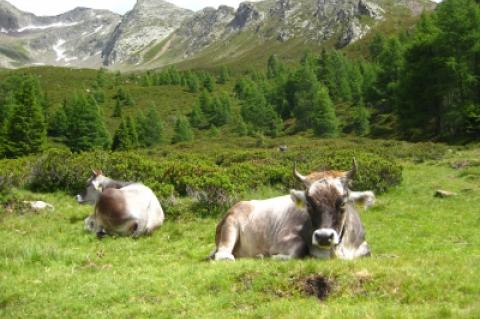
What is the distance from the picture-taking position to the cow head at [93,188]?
649 inches

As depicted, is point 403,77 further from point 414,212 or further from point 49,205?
point 49,205

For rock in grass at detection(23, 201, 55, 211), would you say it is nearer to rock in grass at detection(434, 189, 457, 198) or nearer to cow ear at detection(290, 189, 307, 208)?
cow ear at detection(290, 189, 307, 208)

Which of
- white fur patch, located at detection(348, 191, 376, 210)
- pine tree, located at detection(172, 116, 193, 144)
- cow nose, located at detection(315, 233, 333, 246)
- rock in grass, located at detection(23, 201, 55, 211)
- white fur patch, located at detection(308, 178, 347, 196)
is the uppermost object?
white fur patch, located at detection(308, 178, 347, 196)

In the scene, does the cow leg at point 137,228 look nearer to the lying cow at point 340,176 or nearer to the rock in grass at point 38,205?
the rock in grass at point 38,205

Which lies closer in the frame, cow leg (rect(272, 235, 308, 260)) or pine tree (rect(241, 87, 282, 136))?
cow leg (rect(272, 235, 308, 260))

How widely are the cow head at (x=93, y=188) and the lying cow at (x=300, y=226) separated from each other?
7.34 metres

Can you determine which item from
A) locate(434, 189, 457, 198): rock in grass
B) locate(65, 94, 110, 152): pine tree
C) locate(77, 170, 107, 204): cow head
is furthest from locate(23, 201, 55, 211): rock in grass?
locate(65, 94, 110, 152): pine tree

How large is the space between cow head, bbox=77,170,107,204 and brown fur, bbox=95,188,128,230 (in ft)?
8.45

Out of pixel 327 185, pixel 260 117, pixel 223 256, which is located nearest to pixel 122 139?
pixel 260 117

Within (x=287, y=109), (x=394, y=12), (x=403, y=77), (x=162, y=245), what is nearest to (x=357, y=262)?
(x=162, y=245)

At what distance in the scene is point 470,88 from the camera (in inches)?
1818

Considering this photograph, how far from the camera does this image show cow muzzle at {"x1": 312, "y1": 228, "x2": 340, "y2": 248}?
760 cm

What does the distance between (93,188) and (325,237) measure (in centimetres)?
1162

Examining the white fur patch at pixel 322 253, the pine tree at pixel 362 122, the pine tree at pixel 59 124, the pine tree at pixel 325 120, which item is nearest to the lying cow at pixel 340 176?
the white fur patch at pixel 322 253
